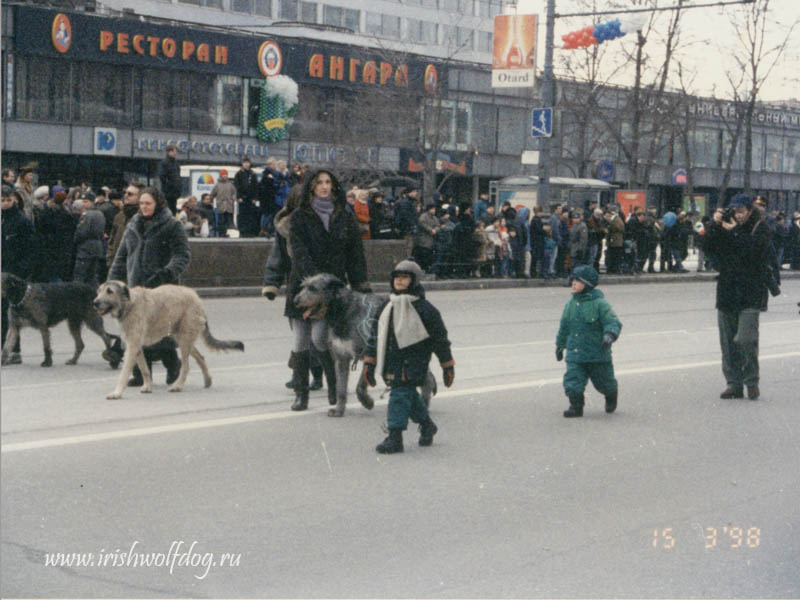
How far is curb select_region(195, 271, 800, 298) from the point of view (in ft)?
70.9

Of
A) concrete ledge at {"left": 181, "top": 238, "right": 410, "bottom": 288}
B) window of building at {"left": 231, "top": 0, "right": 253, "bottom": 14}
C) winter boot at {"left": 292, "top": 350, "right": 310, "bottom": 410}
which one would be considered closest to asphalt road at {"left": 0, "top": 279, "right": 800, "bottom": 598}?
winter boot at {"left": 292, "top": 350, "right": 310, "bottom": 410}

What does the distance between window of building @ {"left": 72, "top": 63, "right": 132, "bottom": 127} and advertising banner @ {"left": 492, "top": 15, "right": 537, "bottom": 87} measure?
2380 cm

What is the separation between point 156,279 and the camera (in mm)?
10664

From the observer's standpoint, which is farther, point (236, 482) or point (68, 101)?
point (68, 101)

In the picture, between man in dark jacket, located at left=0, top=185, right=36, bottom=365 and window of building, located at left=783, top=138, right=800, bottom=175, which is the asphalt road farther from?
window of building, located at left=783, top=138, right=800, bottom=175

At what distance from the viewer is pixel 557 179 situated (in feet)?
135

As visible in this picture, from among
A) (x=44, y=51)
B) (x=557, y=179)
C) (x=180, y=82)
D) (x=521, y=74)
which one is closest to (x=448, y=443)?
(x=521, y=74)

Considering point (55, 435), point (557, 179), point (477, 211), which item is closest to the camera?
point (55, 435)

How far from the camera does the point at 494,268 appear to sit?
28.2m

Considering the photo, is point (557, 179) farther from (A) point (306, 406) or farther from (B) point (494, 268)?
(A) point (306, 406)

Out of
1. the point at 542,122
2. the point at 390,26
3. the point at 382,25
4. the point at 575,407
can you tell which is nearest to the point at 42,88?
the point at 542,122

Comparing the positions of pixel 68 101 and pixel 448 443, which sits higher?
pixel 68 101

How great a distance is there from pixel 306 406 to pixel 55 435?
6.97 feet

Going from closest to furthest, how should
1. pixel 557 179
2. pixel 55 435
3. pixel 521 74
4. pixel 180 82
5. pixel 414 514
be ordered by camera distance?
1. pixel 414 514
2. pixel 55 435
3. pixel 521 74
4. pixel 557 179
5. pixel 180 82
